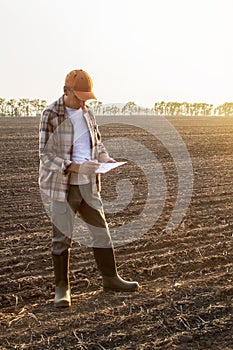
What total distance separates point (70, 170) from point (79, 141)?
29 cm

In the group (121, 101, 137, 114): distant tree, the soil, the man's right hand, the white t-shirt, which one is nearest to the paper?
the man's right hand

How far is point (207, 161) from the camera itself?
13.6 metres

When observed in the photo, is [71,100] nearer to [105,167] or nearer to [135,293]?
[105,167]

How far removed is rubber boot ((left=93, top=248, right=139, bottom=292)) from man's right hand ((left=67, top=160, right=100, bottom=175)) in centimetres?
79

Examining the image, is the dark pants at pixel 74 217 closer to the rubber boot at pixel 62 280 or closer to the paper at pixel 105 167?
the rubber boot at pixel 62 280

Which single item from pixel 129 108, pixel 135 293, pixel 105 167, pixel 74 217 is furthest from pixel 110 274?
pixel 129 108

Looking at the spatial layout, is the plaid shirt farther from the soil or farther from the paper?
the soil

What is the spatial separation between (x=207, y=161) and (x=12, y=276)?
939cm

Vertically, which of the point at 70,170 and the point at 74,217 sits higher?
the point at 70,170

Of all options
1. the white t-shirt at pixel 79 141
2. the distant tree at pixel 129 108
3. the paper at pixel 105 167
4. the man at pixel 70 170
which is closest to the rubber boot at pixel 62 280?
the man at pixel 70 170

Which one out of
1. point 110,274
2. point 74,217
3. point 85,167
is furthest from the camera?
point 110,274

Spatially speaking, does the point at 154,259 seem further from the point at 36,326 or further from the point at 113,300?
the point at 36,326

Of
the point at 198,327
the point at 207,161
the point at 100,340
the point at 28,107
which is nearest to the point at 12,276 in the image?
the point at 100,340

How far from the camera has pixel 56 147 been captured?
4082 mm
